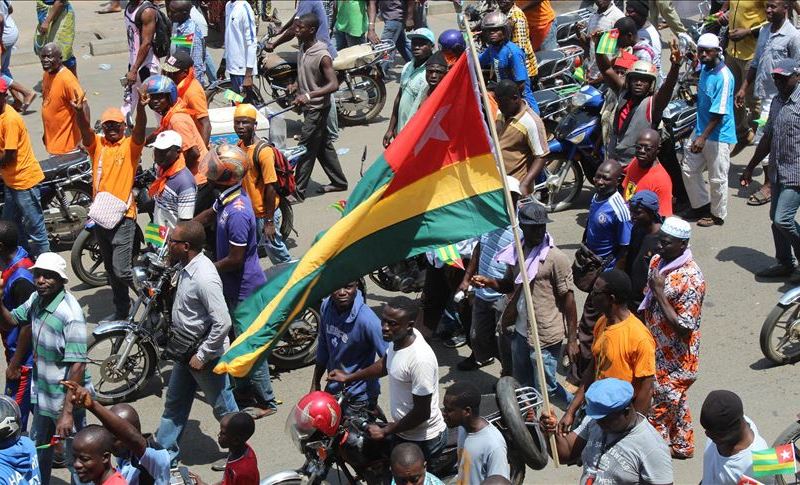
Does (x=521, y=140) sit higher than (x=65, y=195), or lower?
higher

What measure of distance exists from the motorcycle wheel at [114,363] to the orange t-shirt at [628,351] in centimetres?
370

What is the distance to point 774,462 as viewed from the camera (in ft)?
19.6

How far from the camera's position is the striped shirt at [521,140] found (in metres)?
10.2

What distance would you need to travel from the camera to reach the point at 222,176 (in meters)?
9.12

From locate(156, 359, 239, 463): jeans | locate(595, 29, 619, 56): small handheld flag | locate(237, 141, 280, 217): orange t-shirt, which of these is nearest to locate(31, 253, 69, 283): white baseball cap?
locate(156, 359, 239, 463): jeans

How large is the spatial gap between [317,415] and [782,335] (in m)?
4.16

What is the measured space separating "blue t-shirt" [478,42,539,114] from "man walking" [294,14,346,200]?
1633mm

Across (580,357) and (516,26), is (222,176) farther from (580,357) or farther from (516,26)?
(516,26)

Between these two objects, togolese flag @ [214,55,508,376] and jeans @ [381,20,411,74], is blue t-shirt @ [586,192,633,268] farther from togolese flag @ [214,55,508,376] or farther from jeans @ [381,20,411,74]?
jeans @ [381,20,411,74]

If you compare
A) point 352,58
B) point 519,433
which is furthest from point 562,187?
point 519,433

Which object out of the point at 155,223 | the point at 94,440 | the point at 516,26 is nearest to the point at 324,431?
the point at 94,440

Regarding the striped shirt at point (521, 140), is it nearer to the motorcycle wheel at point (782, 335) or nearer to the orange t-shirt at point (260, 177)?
the orange t-shirt at point (260, 177)

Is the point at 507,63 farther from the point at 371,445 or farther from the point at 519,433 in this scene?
the point at 519,433

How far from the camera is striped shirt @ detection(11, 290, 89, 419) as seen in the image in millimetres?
7703
